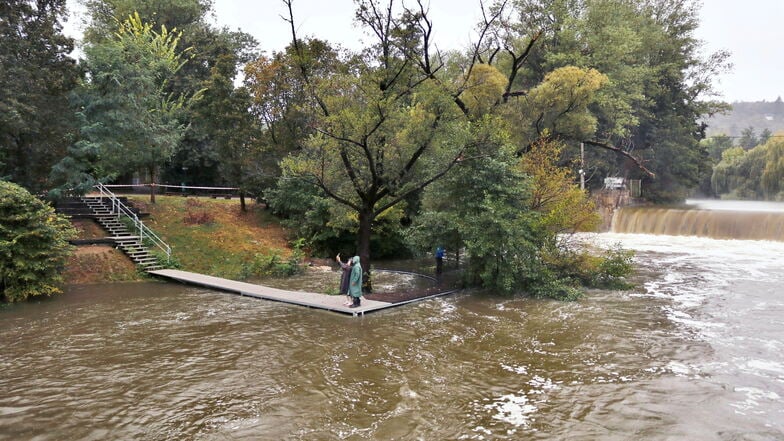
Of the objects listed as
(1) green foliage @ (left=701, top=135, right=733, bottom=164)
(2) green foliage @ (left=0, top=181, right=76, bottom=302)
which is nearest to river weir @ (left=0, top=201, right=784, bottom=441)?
(2) green foliage @ (left=0, top=181, right=76, bottom=302)

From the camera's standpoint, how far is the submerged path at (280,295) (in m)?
14.2

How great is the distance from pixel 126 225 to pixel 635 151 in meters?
43.3

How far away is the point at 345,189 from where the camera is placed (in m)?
17.0

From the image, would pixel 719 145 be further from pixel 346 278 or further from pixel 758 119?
pixel 758 119

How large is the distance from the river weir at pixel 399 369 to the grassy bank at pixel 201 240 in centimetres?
336

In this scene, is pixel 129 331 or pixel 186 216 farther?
pixel 186 216

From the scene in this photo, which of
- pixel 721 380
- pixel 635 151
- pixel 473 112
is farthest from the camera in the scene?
pixel 635 151

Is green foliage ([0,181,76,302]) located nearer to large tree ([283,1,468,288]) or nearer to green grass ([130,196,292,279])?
green grass ([130,196,292,279])

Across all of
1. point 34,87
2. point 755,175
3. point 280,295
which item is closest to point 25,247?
point 34,87

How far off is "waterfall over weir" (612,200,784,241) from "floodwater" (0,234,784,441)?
1468 centimetres

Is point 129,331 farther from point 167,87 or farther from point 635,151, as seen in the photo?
point 635,151

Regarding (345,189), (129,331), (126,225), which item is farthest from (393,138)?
(126,225)

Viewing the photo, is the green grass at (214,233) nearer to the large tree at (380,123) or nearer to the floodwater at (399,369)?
the floodwater at (399,369)

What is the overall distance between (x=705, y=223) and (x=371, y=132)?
25698 mm
